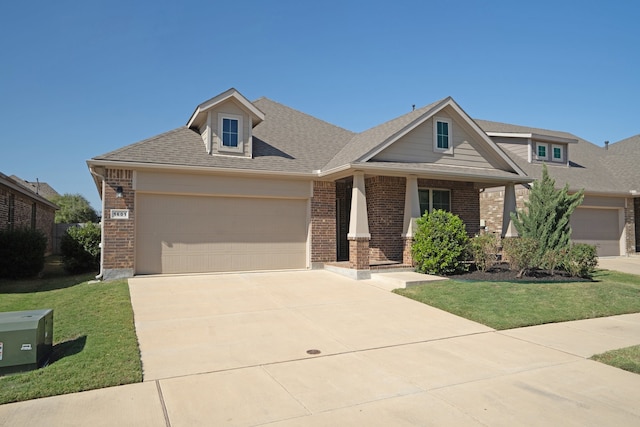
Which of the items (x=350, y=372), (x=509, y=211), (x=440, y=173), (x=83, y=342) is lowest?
(x=350, y=372)

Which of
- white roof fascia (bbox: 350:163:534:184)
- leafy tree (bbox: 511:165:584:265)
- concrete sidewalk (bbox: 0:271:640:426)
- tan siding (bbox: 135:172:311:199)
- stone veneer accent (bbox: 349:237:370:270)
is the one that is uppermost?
white roof fascia (bbox: 350:163:534:184)

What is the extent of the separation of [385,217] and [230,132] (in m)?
5.83

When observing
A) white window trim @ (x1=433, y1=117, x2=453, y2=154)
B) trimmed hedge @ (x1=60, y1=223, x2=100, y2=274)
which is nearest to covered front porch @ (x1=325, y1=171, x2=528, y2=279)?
white window trim @ (x1=433, y1=117, x2=453, y2=154)

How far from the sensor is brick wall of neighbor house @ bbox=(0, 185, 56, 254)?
632 inches

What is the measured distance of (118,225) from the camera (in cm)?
1162

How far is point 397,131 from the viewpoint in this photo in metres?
13.1

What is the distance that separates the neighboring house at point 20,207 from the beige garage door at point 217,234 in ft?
24.0

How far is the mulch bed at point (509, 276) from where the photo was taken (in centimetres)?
1132

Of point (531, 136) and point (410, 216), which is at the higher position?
point (531, 136)

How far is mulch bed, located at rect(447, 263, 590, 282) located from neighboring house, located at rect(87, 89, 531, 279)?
6.58 ft

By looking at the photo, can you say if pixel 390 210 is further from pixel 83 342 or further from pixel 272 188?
pixel 83 342

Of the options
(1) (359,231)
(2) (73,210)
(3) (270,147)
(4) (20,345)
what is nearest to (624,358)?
(1) (359,231)

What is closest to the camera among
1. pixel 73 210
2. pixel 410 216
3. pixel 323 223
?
pixel 410 216

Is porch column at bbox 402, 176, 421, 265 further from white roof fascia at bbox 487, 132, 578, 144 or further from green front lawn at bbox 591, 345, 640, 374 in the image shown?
white roof fascia at bbox 487, 132, 578, 144
